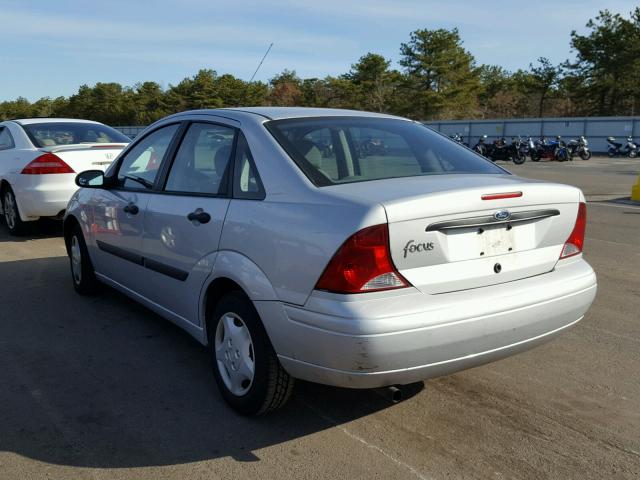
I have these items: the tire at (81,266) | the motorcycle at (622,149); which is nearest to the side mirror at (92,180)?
the tire at (81,266)

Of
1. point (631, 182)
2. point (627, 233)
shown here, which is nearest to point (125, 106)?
point (631, 182)

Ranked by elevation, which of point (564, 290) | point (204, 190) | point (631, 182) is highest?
point (204, 190)

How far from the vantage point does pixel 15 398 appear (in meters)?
3.58

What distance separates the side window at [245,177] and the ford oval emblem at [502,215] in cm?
112

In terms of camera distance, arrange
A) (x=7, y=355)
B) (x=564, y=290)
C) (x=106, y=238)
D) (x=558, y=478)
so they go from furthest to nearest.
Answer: (x=106, y=238), (x=7, y=355), (x=564, y=290), (x=558, y=478)

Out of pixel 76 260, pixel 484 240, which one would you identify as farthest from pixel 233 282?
pixel 76 260

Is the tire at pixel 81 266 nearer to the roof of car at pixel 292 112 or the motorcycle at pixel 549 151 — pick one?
the roof of car at pixel 292 112

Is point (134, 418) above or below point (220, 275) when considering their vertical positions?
below

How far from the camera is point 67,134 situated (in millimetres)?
8688

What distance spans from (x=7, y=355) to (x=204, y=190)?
1862 millimetres

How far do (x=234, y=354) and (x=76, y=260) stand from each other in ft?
9.51

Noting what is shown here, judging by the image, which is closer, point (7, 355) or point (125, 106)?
point (7, 355)

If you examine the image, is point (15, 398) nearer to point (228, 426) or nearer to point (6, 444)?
point (6, 444)

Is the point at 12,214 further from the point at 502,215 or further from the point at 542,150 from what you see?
the point at 542,150
